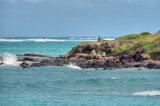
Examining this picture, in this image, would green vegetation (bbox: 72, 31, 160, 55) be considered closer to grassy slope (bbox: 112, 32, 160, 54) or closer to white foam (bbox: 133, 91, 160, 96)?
grassy slope (bbox: 112, 32, 160, 54)

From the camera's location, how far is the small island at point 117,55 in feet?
155

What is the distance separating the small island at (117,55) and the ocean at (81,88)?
4.37 m

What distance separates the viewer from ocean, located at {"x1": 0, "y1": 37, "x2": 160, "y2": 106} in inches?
960

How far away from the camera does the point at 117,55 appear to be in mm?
55656

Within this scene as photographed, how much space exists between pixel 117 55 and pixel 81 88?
2600 centimetres

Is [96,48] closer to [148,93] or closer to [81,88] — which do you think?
[81,88]

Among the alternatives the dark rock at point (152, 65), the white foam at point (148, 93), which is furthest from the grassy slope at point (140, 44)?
the white foam at point (148, 93)

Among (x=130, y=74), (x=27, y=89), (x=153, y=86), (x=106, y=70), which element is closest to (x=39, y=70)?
(x=106, y=70)

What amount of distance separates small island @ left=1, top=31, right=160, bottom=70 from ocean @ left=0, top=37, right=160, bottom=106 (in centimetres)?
437

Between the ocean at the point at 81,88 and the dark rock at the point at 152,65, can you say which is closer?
the ocean at the point at 81,88

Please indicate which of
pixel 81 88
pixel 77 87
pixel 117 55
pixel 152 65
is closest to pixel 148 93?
pixel 81 88

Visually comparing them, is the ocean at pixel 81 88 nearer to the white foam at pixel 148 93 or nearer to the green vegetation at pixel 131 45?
the white foam at pixel 148 93

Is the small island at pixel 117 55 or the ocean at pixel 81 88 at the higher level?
the small island at pixel 117 55

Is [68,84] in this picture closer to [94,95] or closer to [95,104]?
[94,95]
